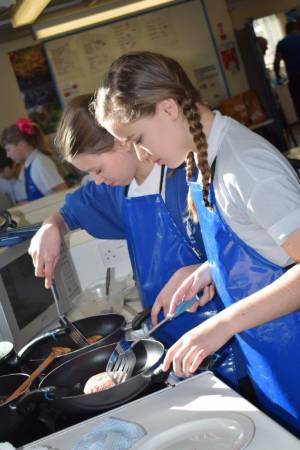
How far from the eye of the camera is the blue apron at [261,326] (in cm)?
128

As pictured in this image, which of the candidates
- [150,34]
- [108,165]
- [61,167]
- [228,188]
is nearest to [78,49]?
[150,34]

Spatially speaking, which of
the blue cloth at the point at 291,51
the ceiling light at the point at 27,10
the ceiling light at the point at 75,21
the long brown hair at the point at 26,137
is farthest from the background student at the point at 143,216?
the blue cloth at the point at 291,51

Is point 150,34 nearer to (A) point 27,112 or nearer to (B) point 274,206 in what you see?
(A) point 27,112

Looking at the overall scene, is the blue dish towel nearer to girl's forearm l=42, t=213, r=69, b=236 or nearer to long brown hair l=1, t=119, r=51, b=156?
girl's forearm l=42, t=213, r=69, b=236

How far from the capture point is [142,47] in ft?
25.8

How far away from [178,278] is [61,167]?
6081mm

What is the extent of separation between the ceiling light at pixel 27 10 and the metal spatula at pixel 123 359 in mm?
3838

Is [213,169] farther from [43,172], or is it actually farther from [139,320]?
[43,172]

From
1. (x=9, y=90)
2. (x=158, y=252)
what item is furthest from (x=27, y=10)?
(x=158, y=252)

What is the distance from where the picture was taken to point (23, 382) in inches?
56.7

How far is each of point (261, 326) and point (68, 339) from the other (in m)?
0.64

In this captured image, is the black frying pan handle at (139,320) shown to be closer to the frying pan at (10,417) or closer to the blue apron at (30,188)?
the frying pan at (10,417)

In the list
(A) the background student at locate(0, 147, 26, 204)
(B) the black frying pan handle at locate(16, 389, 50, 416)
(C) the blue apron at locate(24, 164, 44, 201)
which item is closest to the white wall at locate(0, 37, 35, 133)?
(A) the background student at locate(0, 147, 26, 204)

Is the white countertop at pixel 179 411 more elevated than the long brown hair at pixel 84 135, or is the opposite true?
the long brown hair at pixel 84 135
